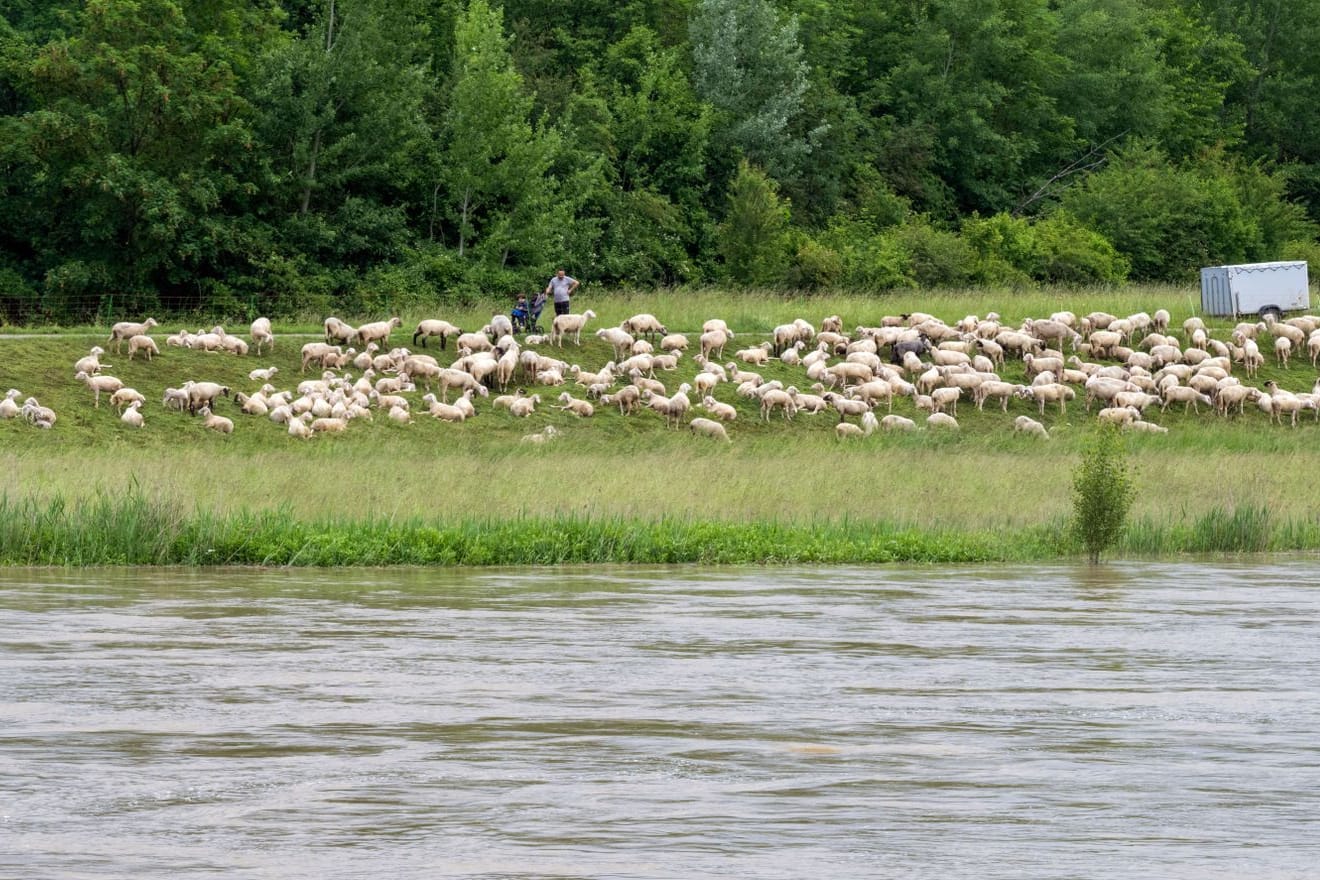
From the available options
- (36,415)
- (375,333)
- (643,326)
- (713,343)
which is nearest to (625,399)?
(713,343)

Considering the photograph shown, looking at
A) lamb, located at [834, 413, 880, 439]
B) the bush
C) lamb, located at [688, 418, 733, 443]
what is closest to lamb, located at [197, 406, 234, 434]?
lamb, located at [688, 418, 733, 443]

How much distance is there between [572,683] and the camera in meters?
14.6

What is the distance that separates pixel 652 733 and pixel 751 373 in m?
33.8

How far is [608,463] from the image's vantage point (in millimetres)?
33719

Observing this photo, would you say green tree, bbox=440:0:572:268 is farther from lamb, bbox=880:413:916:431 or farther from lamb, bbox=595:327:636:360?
lamb, bbox=880:413:916:431

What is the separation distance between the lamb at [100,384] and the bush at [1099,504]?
65.0 feet

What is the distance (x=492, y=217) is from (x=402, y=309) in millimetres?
9027

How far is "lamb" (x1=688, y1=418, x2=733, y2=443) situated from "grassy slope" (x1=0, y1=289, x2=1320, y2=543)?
0.30m

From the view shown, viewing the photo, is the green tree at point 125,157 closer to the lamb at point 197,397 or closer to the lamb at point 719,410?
the lamb at point 197,397

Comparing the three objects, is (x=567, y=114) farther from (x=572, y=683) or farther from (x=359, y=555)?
(x=572, y=683)

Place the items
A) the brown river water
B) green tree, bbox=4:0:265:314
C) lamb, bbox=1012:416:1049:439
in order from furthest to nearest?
1. green tree, bbox=4:0:265:314
2. lamb, bbox=1012:416:1049:439
3. the brown river water

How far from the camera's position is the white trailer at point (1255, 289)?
56750 millimetres

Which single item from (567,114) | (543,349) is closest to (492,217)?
(567,114)

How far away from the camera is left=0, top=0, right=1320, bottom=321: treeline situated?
59.7 m
